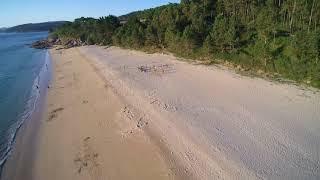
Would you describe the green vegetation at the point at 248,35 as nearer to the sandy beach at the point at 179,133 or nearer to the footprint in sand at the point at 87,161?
the sandy beach at the point at 179,133

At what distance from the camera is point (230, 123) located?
20422 millimetres

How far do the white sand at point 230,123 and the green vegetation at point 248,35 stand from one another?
2.91 m

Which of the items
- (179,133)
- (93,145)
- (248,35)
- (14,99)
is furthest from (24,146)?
(248,35)

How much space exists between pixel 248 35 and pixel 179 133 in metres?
23.2

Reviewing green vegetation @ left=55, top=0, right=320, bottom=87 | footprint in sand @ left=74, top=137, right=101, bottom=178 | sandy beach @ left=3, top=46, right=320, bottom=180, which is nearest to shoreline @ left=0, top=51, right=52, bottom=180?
sandy beach @ left=3, top=46, right=320, bottom=180

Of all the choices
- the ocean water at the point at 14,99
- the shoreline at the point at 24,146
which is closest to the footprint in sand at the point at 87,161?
the shoreline at the point at 24,146

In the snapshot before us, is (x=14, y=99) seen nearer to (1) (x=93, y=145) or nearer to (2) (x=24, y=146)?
(2) (x=24, y=146)

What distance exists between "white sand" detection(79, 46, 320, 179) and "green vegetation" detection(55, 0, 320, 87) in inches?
114

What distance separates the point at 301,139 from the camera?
17.6 meters

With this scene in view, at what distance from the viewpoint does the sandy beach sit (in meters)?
15.9

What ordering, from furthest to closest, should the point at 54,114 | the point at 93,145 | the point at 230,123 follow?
the point at 54,114
the point at 230,123
the point at 93,145

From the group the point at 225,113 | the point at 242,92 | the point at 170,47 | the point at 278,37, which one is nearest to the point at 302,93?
the point at 242,92

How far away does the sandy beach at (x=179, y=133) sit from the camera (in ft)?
52.2

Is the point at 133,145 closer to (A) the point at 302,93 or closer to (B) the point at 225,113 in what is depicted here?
(B) the point at 225,113
